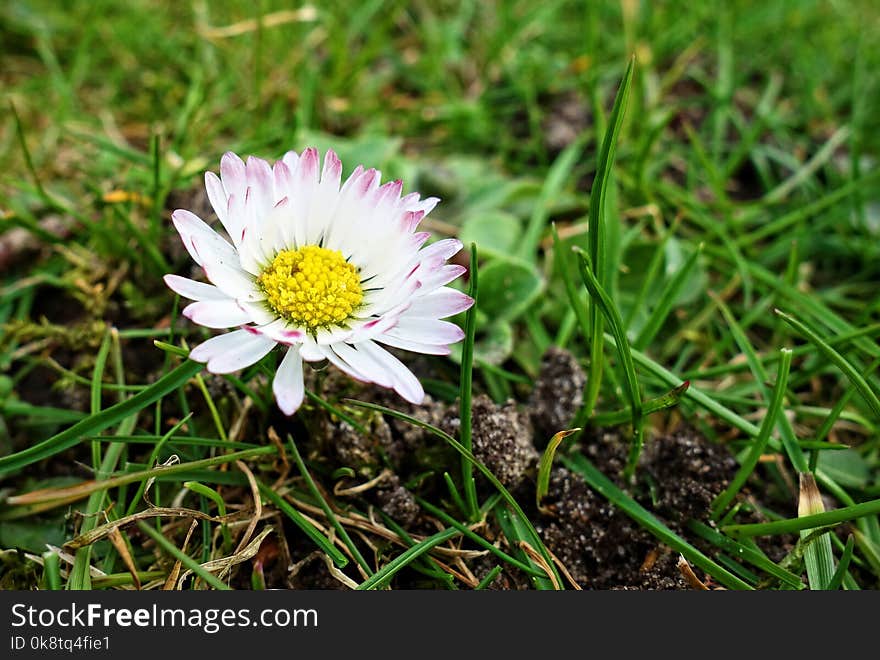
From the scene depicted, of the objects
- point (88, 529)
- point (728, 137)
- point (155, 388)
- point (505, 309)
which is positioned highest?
point (728, 137)

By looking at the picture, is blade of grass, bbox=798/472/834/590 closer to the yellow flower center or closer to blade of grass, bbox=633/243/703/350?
blade of grass, bbox=633/243/703/350

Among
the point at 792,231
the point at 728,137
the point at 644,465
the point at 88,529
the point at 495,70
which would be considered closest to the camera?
the point at 88,529

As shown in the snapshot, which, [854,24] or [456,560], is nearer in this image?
[456,560]

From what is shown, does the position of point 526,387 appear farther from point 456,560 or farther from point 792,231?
point 792,231

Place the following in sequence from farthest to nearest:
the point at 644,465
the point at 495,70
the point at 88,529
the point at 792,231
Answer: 1. the point at 495,70
2. the point at 792,231
3. the point at 644,465
4. the point at 88,529

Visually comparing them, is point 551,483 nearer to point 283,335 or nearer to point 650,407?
point 650,407

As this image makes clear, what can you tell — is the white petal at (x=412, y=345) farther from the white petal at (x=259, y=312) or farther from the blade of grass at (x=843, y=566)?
the blade of grass at (x=843, y=566)

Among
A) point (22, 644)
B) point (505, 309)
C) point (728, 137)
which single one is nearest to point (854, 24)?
point (728, 137)
